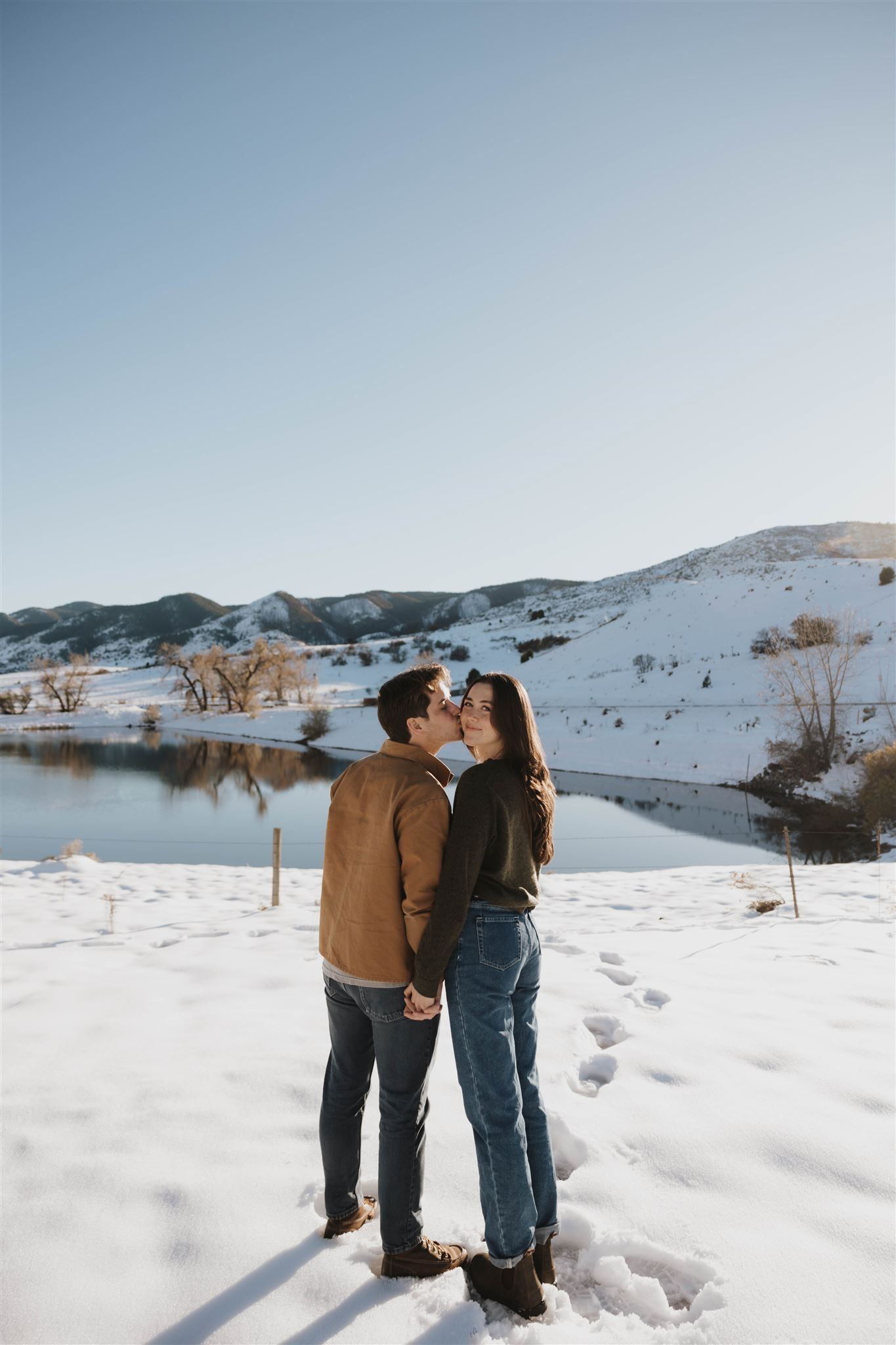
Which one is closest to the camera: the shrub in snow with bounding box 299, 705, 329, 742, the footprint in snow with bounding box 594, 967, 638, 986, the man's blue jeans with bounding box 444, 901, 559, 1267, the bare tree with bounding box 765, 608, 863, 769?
the man's blue jeans with bounding box 444, 901, 559, 1267

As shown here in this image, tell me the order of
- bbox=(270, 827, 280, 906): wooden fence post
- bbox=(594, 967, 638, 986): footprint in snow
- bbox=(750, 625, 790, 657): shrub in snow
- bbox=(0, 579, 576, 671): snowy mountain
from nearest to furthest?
bbox=(594, 967, 638, 986): footprint in snow, bbox=(270, 827, 280, 906): wooden fence post, bbox=(750, 625, 790, 657): shrub in snow, bbox=(0, 579, 576, 671): snowy mountain

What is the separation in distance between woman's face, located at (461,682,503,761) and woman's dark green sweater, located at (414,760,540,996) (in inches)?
3.1

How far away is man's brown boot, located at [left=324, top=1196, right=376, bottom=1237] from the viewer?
7.32 ft

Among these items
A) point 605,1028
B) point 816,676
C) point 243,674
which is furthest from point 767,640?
point 605,1028

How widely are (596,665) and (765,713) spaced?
46.8 ft

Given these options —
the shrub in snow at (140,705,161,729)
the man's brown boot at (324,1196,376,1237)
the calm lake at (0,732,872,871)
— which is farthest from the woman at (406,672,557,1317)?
the shrub in snow at (140,705,161,729)

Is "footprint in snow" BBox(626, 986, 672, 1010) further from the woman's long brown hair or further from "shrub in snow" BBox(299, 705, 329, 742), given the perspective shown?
"shrub in snow" BBox(299, 705, 329, 742)

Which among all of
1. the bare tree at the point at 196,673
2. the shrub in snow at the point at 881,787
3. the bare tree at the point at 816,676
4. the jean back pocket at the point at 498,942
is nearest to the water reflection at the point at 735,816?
the shrub in snow at the point at 881,787

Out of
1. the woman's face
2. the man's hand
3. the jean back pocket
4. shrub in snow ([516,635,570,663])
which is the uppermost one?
shrub in snow ([516,635,570,663])

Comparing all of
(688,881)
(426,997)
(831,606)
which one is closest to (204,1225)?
(426,997)

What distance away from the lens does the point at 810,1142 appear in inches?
104

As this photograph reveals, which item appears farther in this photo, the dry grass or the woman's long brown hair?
the dry grass

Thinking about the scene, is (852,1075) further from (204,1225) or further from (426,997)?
(204,1225)

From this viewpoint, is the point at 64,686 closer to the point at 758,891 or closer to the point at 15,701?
the point at 15,701
